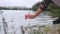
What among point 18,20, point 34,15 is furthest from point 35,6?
point 18,20

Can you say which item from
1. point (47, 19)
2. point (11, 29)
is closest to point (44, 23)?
point (47, 19)

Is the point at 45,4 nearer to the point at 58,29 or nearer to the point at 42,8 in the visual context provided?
the point at 42,8

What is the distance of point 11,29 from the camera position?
5.02 ft

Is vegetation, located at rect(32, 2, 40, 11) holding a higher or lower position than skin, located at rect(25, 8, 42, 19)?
higher

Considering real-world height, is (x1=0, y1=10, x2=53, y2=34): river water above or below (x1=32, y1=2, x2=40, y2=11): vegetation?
below

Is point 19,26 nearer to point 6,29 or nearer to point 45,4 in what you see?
point 6,29

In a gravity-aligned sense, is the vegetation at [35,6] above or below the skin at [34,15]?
above

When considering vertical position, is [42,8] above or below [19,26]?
above

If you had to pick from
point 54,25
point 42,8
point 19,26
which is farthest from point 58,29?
point 19,26

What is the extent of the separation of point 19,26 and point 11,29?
7 centimetres

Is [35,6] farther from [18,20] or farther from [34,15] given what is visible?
[18,20]

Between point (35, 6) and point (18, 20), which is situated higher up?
point (35, 6)

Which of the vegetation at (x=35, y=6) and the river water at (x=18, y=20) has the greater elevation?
the vegetation at (x=35, y=6)

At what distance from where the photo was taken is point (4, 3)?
1536mm
